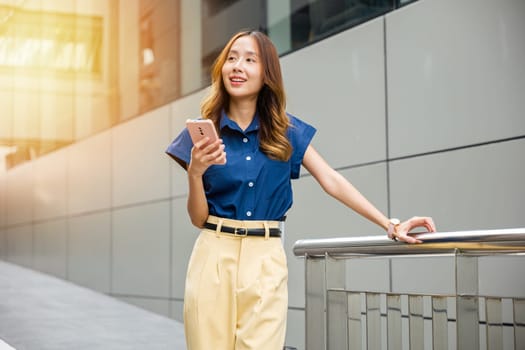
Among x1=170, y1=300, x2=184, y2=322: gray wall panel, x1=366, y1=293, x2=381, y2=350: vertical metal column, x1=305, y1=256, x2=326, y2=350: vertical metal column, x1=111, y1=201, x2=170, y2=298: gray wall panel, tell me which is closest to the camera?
x1=366, y1=293, x2=381, y2=350: vertical metal column

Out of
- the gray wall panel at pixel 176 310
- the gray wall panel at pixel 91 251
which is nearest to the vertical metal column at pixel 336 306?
the gray wall panel at pixel 176 310

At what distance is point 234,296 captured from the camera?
2736 mm

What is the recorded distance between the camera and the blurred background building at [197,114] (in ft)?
17.1

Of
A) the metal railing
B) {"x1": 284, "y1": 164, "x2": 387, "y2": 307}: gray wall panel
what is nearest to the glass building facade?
{"x1": 284, "y1": 164, "x2": 387, "y2": 307}: gray wall panel

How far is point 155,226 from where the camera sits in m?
10.1

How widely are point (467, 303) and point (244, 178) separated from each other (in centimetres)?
86

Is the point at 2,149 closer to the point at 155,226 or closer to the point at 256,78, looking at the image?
the point at 155,226

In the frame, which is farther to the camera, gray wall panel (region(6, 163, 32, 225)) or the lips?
gray wall panel (region(6, 163, 32, 225))

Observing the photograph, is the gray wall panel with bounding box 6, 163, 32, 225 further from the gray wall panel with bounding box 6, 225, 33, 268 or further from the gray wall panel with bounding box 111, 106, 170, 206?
the gray wall panel with bounding box 111, 106, 170, 206

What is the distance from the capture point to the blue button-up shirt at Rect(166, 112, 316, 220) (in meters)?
2.83

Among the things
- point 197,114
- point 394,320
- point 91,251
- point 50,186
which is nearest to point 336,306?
point 394,320

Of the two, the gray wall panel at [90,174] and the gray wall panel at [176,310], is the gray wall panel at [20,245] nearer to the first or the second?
the gray wall panel at [90,174]

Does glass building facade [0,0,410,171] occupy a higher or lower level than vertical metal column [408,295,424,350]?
higher

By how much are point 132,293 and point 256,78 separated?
8.29 meters
